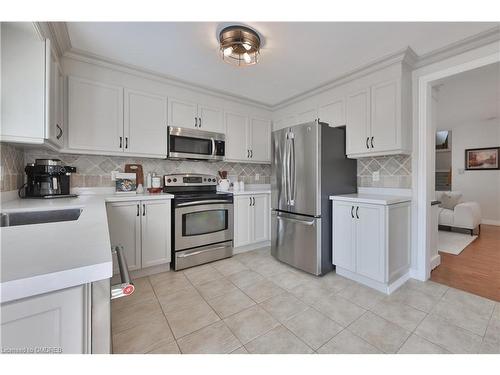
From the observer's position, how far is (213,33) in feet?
6.09

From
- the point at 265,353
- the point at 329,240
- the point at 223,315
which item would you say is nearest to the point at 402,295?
the point at 329,240

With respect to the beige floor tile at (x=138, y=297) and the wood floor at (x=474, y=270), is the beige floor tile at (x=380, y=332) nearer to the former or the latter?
the wood floor at (x=474, y=270)

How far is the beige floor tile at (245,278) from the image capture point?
2234 mm

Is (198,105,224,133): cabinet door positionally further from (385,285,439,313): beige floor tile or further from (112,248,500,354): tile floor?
(385,285,439,313): beige floor tile

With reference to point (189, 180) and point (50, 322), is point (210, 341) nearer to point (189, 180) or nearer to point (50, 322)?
point (50, 322)

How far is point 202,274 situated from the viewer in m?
2.43

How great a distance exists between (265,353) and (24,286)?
52.5 inches

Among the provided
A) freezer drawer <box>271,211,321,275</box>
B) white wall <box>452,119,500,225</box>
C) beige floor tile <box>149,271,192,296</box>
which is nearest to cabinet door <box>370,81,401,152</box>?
freezer drawer <box>271,211,321,275</box>

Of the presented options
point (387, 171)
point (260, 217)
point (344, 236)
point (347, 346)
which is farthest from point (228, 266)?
point (387, 171)

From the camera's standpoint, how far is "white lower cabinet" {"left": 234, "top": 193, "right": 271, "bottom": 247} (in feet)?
9.85

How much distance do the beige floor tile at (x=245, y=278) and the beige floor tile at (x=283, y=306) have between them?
35cm

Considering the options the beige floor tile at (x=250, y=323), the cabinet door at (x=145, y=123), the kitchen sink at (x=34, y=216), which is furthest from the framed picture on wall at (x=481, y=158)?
the kitchen sink at (x=34, y=216)

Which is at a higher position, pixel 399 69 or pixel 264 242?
pixel 399 69
